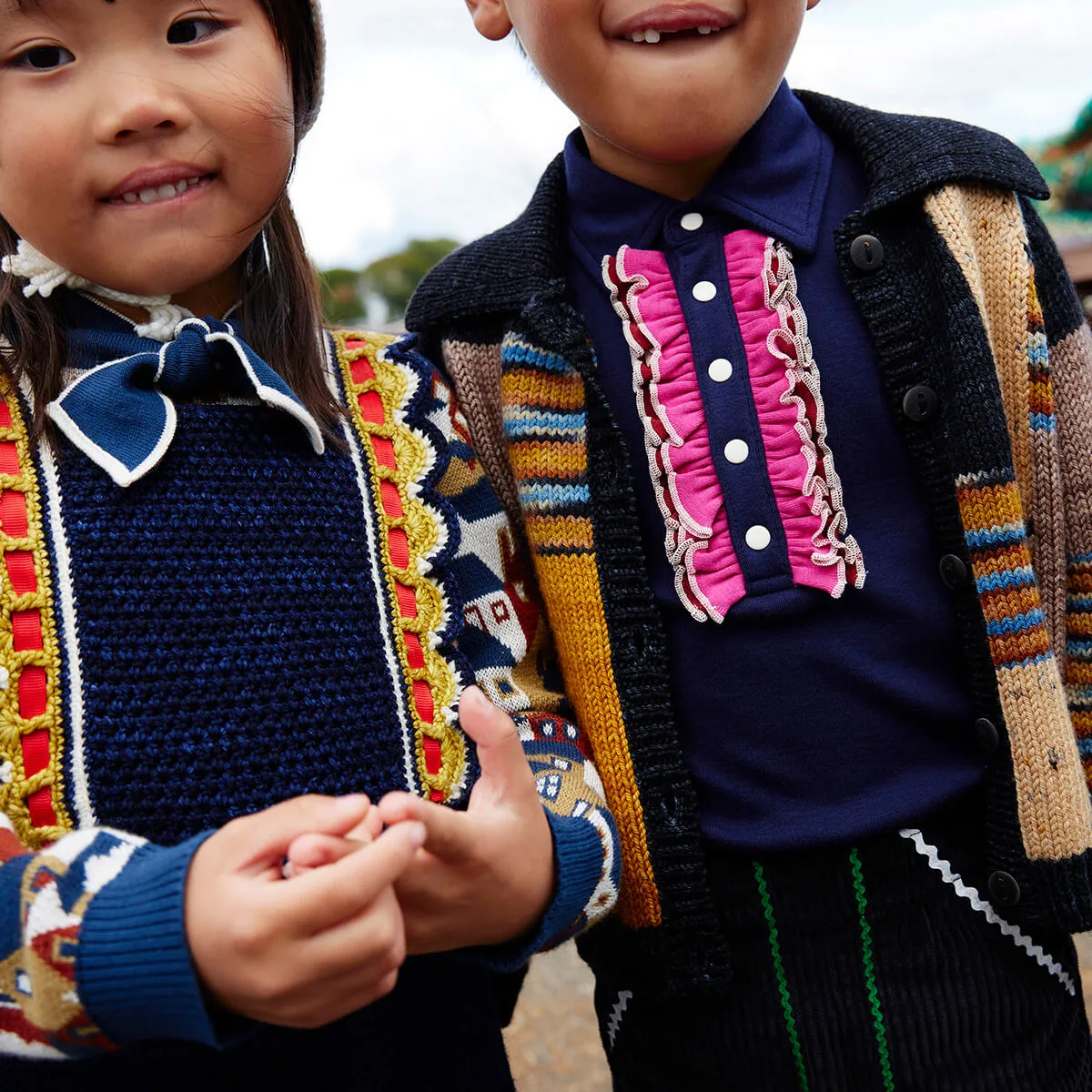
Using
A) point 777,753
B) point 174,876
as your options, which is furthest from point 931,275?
point 174,876

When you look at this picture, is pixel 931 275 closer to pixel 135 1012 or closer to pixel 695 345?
pixel 695 345

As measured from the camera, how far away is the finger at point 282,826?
72 cm

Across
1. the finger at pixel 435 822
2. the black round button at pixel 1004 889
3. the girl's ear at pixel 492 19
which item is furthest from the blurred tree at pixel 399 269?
the finger at pixel 435 822

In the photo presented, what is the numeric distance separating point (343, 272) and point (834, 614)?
7838 mm

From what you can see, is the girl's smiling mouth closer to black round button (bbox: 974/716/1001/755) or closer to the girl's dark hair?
the girl's dark hair

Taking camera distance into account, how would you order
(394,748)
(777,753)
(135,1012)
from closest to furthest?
(135,1012) < (394,748) < (777,753)

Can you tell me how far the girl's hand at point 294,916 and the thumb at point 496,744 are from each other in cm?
11

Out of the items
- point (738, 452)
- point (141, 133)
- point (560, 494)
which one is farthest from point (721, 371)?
point (141, 133)

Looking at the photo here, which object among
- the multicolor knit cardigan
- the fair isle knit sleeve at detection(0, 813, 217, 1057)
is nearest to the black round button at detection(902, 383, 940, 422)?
the multicolor knit cardigan

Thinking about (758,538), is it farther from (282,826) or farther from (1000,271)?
(282,826)

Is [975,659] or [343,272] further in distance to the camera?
[343,272]

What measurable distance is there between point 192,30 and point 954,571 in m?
0.75

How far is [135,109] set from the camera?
33.7 inches

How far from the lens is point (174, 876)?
2.39 feet
